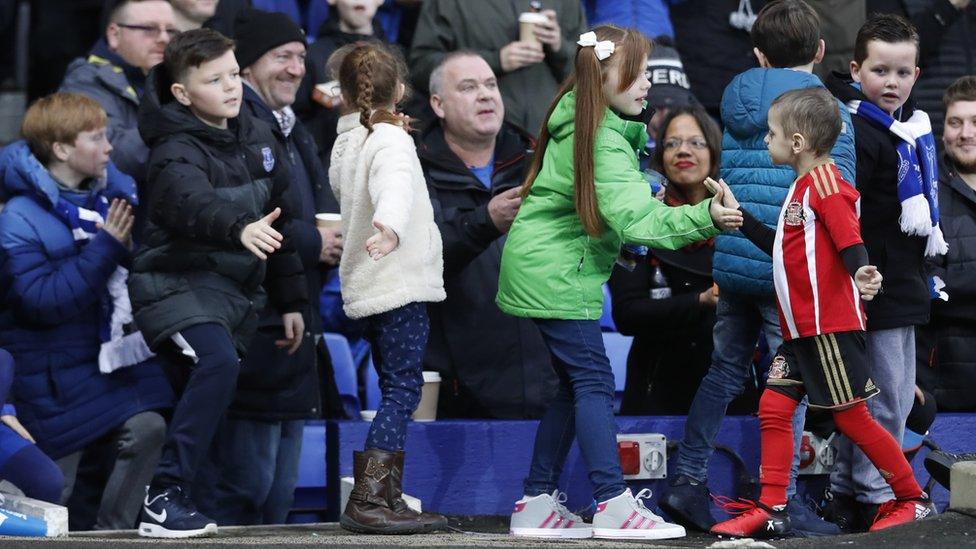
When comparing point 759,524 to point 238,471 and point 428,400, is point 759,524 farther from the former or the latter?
point 238,471

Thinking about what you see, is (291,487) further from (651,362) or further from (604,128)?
(604,128)

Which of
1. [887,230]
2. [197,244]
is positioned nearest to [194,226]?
[197,244]

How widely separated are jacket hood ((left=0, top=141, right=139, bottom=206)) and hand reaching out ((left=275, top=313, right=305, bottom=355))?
837 mm

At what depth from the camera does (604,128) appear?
20.0 ft

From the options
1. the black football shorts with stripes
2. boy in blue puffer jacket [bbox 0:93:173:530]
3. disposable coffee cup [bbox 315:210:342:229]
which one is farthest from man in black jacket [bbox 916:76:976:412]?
boy in blue puffer jacket [bbox 0:93:173:530]

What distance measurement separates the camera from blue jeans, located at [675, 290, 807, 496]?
20.9 feet

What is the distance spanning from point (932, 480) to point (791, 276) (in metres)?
1.57

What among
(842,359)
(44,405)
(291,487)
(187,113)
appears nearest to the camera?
(842,359)

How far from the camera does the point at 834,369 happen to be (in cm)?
592

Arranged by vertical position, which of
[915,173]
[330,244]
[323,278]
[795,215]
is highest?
[915,173]

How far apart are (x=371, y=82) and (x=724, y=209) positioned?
1497mm

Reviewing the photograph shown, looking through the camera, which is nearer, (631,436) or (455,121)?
(631,436)

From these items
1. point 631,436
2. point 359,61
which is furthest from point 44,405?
point 631,436

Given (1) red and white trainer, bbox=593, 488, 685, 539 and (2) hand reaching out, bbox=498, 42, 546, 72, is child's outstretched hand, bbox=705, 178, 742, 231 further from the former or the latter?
(2) hand reaching out, bbox=498, 42, 546, 72
